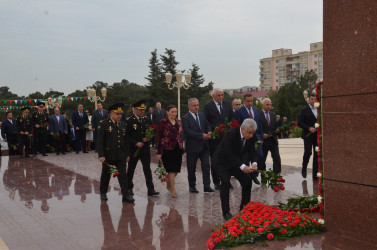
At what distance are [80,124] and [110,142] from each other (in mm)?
10408

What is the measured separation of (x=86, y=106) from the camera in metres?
59.3

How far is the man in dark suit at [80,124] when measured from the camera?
17.6m

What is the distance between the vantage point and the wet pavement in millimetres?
5215

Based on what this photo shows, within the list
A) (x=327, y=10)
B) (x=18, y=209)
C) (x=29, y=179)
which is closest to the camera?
(x=327, y=10)

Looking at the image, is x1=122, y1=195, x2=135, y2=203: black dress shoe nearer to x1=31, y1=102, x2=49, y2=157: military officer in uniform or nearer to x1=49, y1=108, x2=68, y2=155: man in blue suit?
x1=31, y1=102, x2=49, y2=157: military officer in uniform

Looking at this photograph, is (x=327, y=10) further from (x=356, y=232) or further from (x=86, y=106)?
(x=86, y=106)

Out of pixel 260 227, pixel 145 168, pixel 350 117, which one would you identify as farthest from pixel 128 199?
pixel 350 117

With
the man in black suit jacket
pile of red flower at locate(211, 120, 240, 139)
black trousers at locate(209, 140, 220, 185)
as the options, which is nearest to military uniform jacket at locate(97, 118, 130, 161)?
pile of red flower at locate(211, 120, 240, 139)

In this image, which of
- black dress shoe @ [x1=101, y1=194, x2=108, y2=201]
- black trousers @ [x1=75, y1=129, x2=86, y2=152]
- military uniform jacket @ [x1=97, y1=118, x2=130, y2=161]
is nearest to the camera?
military uniform jacket @ [x1=97, y1=118, x2=130, y2=161]

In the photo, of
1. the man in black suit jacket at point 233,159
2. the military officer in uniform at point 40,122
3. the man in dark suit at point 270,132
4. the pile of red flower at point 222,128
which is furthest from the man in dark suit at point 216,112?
the military officer in uniform at point 40,122

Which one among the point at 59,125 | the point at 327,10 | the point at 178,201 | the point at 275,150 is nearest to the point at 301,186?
the point at 275,150

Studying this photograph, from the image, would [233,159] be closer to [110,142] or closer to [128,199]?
[128,199]

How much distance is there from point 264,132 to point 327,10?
4.36 metres

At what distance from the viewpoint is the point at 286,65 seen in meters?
128
